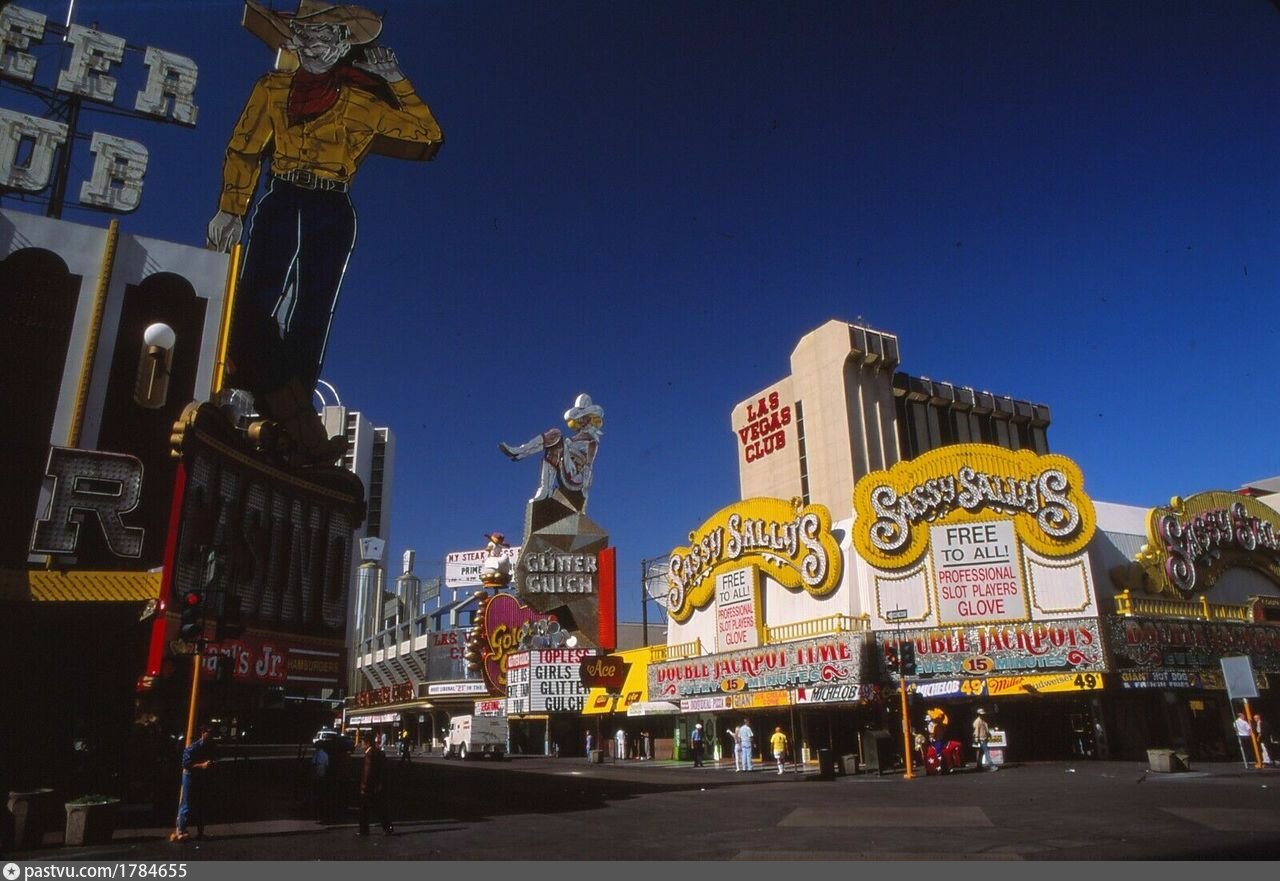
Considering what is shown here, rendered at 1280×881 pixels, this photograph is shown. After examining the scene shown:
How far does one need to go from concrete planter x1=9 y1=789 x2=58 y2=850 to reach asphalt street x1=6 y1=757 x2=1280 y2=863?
0.33 m

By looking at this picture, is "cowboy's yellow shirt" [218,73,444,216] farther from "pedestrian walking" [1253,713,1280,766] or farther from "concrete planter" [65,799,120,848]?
"pedestrian walking" [1253,713,1280,766]

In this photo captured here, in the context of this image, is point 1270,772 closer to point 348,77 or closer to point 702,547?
point 702,547

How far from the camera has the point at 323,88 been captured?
98.8 feet

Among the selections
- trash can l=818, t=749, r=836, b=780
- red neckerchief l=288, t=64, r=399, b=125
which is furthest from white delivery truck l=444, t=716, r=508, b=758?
red neckerchief l=288, t=64, r=399, b=125

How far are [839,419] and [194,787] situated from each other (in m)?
50.4

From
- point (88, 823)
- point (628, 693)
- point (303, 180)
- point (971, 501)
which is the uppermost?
point (303, 180)

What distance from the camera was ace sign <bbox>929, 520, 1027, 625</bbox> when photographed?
101ft

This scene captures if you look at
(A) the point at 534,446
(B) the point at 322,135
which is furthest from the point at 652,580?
(B) the point at 322,135

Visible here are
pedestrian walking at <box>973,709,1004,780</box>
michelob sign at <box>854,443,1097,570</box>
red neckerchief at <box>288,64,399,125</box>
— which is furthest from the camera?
michelob sign at <box>854,443,1097,570</box>

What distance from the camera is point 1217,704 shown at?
3158 cm

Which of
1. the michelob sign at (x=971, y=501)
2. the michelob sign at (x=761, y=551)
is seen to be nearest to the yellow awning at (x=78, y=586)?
the michelob sign at (x=761, y=551)

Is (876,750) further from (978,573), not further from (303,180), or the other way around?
(303,180)

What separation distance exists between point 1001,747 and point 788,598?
1033cm

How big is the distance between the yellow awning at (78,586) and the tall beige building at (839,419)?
4190 centimetres
